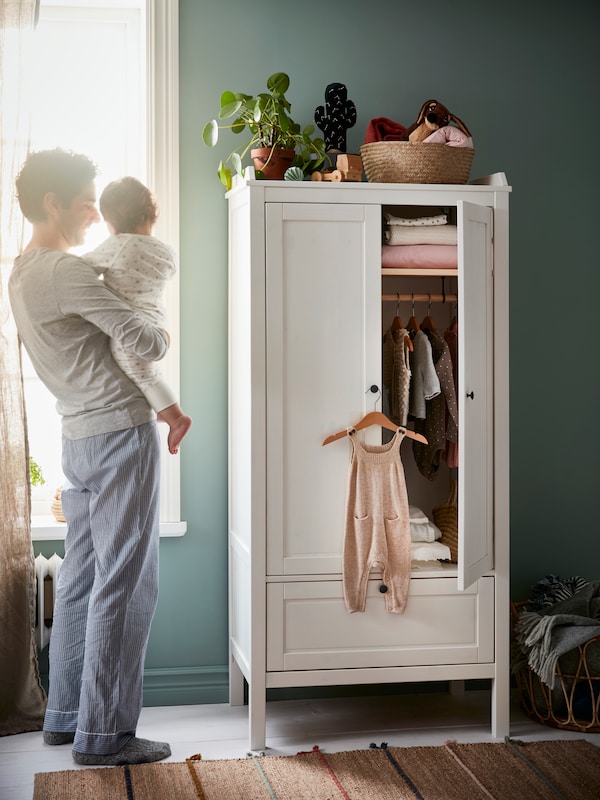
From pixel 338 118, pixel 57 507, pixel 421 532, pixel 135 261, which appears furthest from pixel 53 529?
pixel 338 118

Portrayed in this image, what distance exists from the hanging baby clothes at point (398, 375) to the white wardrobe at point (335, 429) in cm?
11

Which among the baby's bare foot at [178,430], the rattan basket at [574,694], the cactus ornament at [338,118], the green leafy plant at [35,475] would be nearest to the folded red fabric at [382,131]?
the cactus ornament at [338,118]

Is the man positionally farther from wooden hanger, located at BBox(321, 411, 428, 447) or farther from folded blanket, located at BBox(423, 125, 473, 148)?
folded blanket, located at BBox(423, 125, 473, 148)

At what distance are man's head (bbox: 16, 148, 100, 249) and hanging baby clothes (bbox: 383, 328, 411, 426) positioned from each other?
102 centimetres

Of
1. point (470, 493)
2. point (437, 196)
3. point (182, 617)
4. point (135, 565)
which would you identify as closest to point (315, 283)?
point (437, 196)

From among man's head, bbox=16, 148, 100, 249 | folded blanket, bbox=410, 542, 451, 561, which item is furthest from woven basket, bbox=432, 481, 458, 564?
man's head, bbox=16, 148, 100, 249

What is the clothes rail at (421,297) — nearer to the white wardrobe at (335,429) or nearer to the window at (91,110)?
the white wardrobe at (335,429)

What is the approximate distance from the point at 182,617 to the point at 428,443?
105 cm

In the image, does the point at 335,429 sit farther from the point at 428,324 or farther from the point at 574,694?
the point at 574,694

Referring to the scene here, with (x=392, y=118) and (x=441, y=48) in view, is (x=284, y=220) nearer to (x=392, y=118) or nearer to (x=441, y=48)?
(x=392, y=118)

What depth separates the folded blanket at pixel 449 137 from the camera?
9.34 ft

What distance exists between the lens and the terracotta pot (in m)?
2.87

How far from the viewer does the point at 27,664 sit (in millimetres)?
2963

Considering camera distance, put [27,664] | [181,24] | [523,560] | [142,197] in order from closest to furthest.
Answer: [142,197] < [27,664] < [181,24] < [523,560]
